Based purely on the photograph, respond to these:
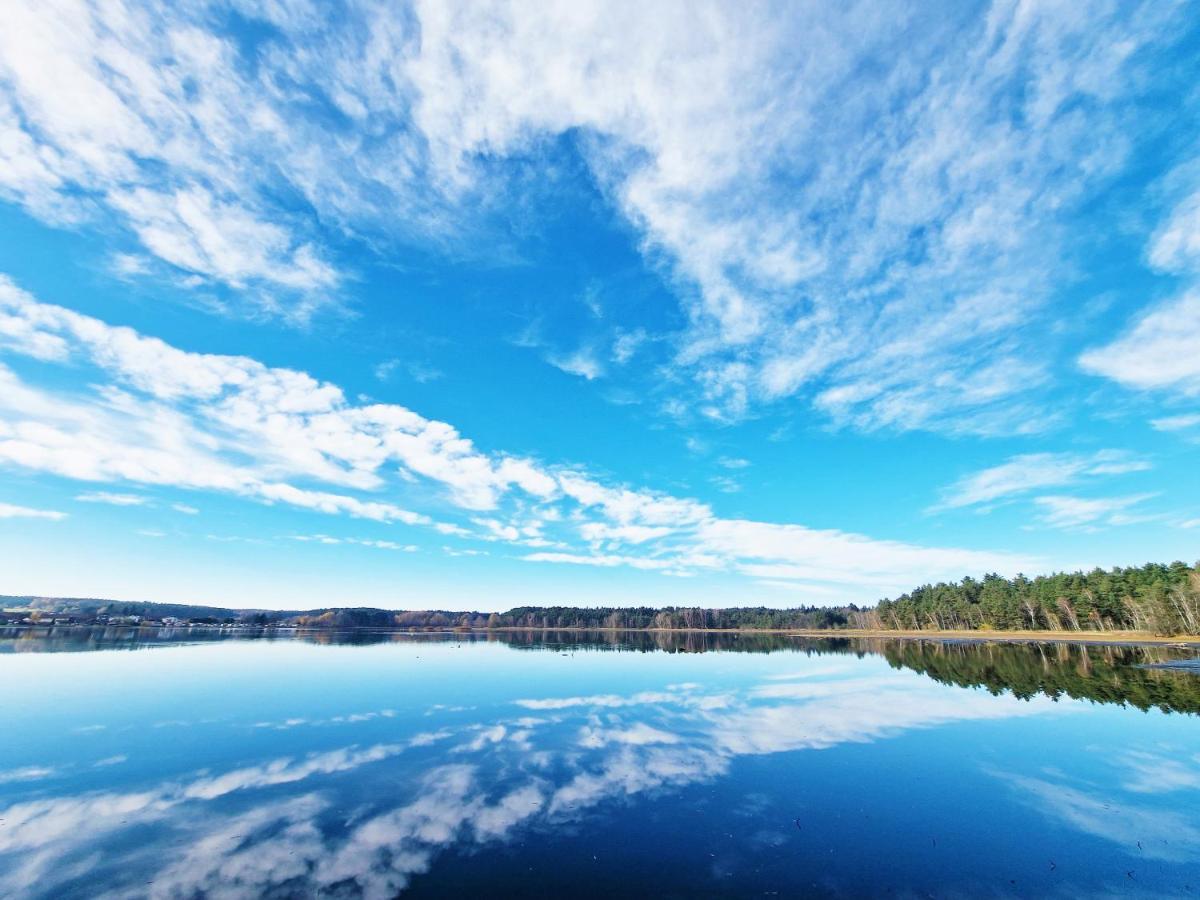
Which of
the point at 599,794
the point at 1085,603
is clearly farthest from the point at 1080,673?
the point at 1085,603

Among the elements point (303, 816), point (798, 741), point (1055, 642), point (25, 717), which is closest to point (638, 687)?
point (798, 741)

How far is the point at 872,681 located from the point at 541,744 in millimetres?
51153

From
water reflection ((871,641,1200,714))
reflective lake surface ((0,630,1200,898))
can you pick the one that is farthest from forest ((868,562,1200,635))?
reflective lake surface ((0,630,1200,898))

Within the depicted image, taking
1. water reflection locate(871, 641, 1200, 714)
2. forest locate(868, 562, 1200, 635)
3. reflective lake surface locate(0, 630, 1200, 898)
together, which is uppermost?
forest locate(868, 562, 1200, 635)

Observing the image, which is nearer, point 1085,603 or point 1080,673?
point 1080,673

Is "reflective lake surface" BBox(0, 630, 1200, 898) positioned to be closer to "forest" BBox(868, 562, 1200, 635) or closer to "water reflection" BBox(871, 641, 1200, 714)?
"water reflection" BBox(871, 641, 1200, 714)

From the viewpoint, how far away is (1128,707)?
143 feet

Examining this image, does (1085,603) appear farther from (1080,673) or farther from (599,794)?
(599,794)

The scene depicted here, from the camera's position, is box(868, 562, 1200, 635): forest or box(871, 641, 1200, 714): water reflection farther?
box(868, 562, 1200, 635): forest

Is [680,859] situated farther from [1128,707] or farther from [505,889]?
[1128,707]

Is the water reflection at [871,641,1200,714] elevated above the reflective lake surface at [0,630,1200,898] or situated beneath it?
elevated above

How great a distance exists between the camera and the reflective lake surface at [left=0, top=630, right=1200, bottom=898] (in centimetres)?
1617

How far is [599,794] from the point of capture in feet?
77.5

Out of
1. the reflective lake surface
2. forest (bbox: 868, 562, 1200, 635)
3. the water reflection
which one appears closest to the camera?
the reflective lake surface
